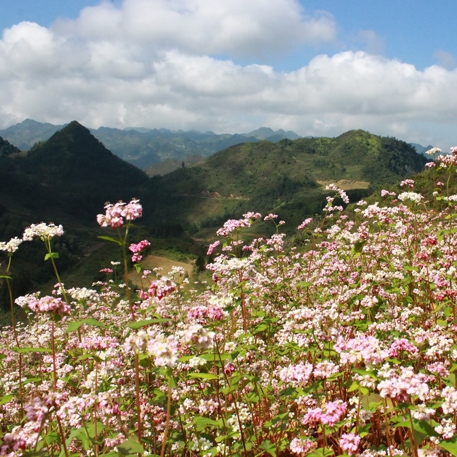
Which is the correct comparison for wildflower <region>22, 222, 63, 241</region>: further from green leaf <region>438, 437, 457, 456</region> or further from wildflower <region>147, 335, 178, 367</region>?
green leaf <region>438, 437, 457, 456</region>

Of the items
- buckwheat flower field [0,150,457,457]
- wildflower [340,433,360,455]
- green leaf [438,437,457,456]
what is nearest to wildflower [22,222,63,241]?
buckwheat flower field [0,150,457,457]

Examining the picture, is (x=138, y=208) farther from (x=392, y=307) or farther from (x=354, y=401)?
(x=392, y=307)

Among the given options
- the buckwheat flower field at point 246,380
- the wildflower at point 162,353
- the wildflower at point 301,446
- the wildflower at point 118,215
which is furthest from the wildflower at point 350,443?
the wildflower at point 118,215

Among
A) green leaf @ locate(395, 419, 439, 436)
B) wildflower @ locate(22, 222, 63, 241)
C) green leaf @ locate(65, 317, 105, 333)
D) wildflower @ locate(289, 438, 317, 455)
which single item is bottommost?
wildflower @ locate(289, 438, 317, 455)

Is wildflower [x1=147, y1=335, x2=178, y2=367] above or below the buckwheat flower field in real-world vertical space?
above

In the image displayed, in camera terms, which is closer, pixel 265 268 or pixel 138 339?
pixel 138 339

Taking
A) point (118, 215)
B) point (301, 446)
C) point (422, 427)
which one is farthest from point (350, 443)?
point (118, 215)

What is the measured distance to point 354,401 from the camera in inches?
161

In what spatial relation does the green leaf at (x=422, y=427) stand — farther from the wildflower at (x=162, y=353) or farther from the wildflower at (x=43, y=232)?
the wildflower at (x=43, y=232)

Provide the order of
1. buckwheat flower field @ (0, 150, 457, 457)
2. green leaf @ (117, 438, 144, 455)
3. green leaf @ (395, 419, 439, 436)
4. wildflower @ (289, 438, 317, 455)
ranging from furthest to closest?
wildflower @ (289, 438, 317, 455) < buckwheat flower field @ (0, 150, 457, 457) < green leaf @ (395, 419, 439, 436) < green leaf @ (117, 438, 144, 455)

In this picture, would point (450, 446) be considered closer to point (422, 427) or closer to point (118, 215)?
point (422, 427)

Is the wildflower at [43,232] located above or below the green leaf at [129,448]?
above

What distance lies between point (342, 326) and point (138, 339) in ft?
12.2

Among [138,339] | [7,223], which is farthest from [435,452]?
[7,223]
